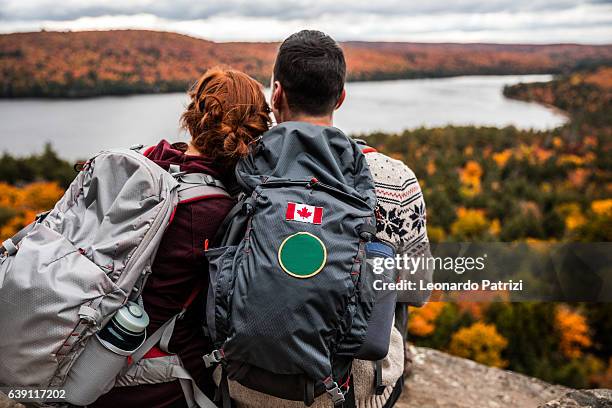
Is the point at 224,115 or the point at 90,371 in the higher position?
the point at 224,115

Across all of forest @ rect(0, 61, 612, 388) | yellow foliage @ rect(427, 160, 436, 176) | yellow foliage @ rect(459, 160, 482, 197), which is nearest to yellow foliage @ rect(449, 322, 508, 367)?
forest @ rect(0, 61, 612, 388)

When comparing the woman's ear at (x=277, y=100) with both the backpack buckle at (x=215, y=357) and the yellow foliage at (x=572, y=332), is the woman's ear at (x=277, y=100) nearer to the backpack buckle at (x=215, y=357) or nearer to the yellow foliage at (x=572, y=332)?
the backpack buckle at (x=215, y=357)

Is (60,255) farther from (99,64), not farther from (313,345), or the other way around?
(99,64)

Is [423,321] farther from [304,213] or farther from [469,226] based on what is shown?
[304,213]

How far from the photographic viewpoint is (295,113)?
1771mm

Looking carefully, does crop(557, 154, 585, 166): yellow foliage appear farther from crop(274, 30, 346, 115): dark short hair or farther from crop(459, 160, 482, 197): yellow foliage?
crop(274, 30, 346, 115): dark short hair

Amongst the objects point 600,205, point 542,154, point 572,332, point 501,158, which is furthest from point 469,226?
point 542,154

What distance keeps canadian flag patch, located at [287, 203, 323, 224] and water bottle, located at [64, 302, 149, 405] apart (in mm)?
598

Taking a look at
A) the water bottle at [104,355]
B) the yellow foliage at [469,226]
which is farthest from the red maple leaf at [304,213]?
the yellow foliage at [469,226]

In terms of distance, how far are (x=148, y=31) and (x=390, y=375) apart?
18807 mm

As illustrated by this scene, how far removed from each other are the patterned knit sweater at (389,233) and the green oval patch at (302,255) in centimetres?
35

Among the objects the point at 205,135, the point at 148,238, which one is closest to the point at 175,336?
the point at 148,238

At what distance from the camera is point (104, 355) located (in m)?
1.54

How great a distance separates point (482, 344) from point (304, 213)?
483 inches
